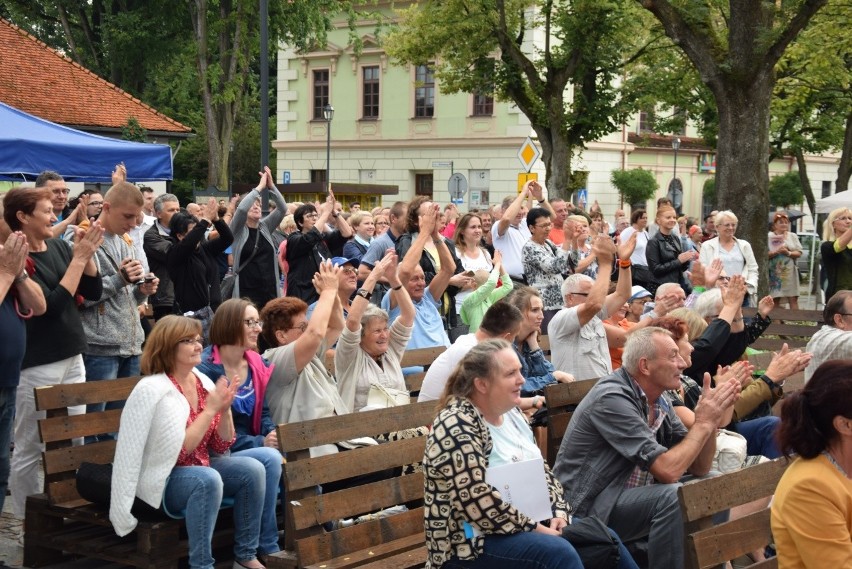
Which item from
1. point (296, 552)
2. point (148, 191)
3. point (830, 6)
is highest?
point (830, 6)

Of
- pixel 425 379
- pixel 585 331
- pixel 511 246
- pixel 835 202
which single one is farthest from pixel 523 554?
pixel 835 202

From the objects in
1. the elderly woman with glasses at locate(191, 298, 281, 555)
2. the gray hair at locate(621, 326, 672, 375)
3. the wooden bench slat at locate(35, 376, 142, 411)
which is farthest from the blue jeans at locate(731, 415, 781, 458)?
the wooden bench slat at locate(35, 376, 142, 411)

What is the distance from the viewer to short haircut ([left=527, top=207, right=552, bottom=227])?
11.3 metres

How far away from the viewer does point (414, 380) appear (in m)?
7.85

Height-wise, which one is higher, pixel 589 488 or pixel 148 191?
pixel 148 191

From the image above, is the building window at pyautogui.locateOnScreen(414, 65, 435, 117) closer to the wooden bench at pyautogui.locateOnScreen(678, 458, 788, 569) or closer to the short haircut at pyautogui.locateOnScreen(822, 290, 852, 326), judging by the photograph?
the short haircut at pyautogui.locateOnScreen(822, 290, 852, 326)

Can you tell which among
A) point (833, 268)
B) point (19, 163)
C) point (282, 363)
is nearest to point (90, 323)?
point (282, 363)

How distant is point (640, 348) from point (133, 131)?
66.5 feet

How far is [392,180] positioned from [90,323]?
40991 millimetres

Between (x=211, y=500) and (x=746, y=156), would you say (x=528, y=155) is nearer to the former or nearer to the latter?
(x=746, y=156)

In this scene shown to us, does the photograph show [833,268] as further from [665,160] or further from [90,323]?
[665,160]

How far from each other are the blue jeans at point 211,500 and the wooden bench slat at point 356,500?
573mm

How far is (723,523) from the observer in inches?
194

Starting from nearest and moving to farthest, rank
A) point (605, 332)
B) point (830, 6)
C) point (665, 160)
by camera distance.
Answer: point (605, 332) → point (830, 6) → point (665, 160)
